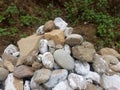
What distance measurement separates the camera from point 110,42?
12.8 feet

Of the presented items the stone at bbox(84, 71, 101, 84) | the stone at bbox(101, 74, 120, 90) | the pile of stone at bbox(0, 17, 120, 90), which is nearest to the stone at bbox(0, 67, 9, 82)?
the pile of stone at bbox(0, 17, 120, 90)

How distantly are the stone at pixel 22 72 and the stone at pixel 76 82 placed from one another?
406 mm

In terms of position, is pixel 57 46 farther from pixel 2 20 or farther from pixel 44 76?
pixel 2 20

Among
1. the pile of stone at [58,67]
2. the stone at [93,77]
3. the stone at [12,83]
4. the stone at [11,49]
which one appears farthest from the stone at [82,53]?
the stone at [11,49]

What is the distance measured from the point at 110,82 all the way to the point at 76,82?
41cm

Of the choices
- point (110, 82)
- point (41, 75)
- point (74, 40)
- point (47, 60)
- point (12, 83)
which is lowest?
point (110, 82)

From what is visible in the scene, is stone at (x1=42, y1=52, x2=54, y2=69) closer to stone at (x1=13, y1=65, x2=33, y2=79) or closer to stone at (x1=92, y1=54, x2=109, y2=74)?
stone at (x1=13, y1=65, x2=33, y2=79)

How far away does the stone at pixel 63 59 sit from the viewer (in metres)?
3.13

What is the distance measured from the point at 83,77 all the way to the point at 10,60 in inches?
32.4

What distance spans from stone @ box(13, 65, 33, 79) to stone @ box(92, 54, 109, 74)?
656mm

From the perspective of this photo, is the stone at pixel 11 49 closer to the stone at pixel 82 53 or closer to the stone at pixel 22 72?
the stone at pixel 22 72

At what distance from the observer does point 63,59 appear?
124 inches

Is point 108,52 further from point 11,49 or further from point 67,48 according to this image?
point 11,49

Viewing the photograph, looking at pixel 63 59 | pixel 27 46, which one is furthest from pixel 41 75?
pixel 27 46
